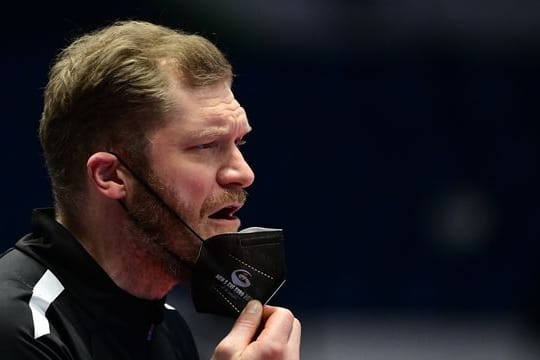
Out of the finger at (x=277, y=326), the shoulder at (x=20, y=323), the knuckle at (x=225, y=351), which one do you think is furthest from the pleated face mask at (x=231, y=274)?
the shoulder at (x=20, y=323)

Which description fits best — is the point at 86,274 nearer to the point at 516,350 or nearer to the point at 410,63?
the point at 516,350

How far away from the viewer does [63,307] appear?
95.7 inches

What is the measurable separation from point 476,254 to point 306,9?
2.77 metres

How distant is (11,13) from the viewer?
304 inches

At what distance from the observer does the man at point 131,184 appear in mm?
2508

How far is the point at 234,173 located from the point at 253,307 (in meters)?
0.38

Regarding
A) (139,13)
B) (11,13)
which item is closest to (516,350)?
(139,13)

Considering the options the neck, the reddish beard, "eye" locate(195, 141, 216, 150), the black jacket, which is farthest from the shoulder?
"eye" locate(195, 141, 216, 150)

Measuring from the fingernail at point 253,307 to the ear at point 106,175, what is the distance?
1.52 feet

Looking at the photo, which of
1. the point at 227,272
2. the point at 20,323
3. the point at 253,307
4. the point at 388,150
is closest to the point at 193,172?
the point at 227,272

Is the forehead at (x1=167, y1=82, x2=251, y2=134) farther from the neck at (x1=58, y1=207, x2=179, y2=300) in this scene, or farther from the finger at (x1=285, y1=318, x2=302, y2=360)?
Answer: the finger at (x1=285, y1=318, x2=302, y2=360)

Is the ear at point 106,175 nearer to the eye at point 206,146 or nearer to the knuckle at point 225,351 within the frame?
the eye at point 206,146

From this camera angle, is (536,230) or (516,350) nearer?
(516,350)

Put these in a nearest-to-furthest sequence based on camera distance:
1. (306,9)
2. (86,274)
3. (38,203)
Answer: (86,274) < (38,203) < (306,9)
